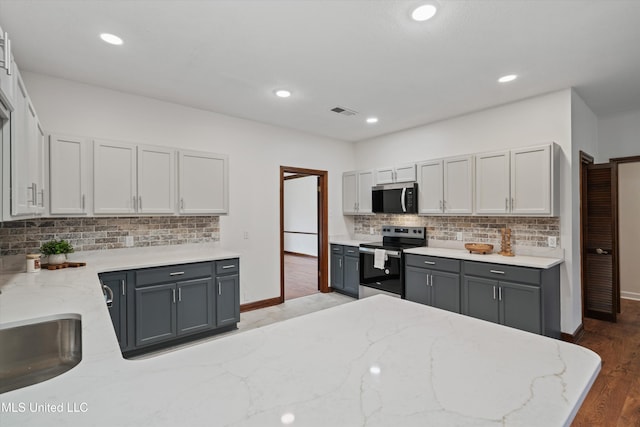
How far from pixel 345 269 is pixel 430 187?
185cm

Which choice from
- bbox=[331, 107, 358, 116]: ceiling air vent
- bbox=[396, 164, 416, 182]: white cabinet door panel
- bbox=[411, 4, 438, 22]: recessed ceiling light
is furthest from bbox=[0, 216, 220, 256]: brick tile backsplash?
bbox=[411, 4, 438, 22]: recessed ceiling light

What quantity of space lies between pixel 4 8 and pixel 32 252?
1977 mm

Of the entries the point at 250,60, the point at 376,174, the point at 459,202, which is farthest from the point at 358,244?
the point at 250,60

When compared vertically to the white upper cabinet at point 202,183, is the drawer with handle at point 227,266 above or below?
below

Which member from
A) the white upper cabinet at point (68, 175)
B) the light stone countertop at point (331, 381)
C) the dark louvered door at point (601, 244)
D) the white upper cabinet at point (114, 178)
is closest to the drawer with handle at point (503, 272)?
the dark louvered door at point (601, 244)

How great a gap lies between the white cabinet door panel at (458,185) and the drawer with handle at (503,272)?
0.70m

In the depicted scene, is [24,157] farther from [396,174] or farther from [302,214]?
[302,214]

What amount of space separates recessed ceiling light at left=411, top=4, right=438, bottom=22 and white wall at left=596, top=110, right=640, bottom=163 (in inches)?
152

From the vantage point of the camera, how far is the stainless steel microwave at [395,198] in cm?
439

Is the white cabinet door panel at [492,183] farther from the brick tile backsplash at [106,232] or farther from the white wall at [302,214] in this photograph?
the white wall at [302,214]

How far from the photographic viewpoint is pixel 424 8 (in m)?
1.99

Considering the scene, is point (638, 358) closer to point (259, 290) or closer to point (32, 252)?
point (259, 290)

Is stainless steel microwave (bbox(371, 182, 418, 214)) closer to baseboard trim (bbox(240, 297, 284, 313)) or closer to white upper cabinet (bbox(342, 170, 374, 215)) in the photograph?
white upper cabinet (bbox(342, 170, 374, 215))

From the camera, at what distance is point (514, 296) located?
10.4 feet
